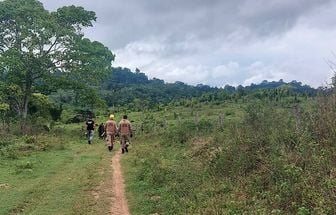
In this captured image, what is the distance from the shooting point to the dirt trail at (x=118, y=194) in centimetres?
1188

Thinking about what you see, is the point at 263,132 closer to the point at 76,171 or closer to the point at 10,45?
the point at 76,171

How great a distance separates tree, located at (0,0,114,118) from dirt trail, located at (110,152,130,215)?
19.8 m

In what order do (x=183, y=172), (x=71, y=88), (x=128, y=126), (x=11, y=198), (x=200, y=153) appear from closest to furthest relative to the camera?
(x=11, y=198) < (x=183, y=172) < (x=200, y=153) < (x=128, y=126) < (x=71, y=88)

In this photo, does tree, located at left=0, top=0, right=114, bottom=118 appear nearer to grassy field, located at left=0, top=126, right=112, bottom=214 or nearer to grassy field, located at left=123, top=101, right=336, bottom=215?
grassy field, located at left=0, top=126, right=112, bottom=214

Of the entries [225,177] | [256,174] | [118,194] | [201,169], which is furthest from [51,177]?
[256,174]

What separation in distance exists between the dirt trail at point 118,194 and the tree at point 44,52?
19.8 meters

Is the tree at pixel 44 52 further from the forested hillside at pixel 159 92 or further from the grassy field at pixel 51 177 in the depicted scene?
the grassy field at pixel 51 177

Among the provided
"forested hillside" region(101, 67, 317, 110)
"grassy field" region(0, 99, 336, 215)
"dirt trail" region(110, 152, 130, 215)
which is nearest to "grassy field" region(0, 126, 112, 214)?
"grassy field" region(0, 99, 336, 215)

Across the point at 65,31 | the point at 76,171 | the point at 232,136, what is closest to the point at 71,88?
the point at 65,31

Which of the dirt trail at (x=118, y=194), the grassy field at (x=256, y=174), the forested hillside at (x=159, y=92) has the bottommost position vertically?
the dirt trail at (x=118, y=194)

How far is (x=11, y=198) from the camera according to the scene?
1341 centimetres

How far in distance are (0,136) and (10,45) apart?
10.3 m

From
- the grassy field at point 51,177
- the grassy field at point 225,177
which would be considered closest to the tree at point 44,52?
the grassy field at point 51,177

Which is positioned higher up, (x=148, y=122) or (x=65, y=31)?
(x=65, y=31)
